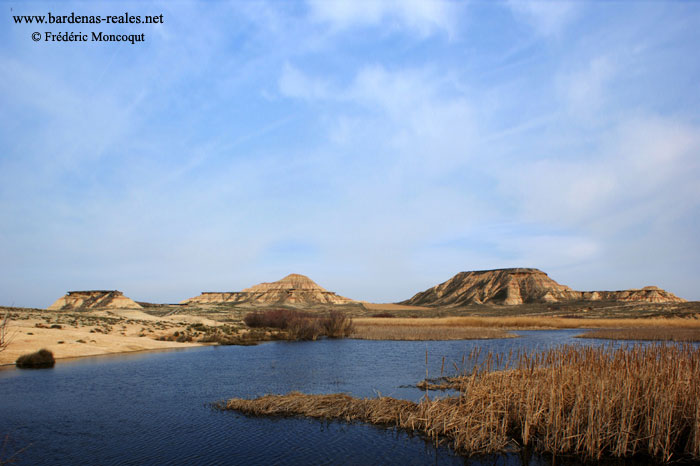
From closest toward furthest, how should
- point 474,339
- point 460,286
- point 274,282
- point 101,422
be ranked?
point 101,422 < point 474,339 < point 460,286 < point 274,282

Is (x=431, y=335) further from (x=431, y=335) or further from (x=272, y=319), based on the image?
(x=272, y=319)

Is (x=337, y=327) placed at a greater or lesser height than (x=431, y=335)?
greater

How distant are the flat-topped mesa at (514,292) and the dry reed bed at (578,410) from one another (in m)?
129

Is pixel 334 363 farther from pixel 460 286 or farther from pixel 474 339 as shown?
pixel 460 286

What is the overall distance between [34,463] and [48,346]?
20.8m

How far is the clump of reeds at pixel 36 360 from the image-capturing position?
23594 mm

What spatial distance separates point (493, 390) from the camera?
12453 millimetres

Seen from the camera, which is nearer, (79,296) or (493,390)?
(493,390)

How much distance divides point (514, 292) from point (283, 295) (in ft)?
261

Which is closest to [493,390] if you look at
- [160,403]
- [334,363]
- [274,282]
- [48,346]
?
[160,403]

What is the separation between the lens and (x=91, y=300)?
3925 inches

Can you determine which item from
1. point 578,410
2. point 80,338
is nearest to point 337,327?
point 80,338

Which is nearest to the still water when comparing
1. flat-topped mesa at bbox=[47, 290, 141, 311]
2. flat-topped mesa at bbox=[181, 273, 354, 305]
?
flat-topped mesa at bbox=[47, 290, 141, 311]

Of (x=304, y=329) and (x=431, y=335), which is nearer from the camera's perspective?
(x=431, y=335)
